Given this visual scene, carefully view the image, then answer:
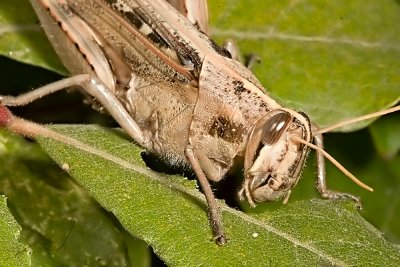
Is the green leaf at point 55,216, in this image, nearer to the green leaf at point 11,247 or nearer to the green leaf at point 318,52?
the green leaf at point 11,247

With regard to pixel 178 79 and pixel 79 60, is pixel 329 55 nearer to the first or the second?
pixel 178 79

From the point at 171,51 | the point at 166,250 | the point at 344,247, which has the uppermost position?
the point at 171,51

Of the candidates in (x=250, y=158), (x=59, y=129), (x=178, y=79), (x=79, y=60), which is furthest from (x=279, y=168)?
(x=79, y=60)

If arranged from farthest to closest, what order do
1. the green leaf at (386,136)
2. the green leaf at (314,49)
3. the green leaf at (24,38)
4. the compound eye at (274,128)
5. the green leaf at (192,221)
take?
1. the green leaf at (386,136)
2. the green leaf at (314,49)
3. the green leaf at (24,38)
4. the compound eye at (274,128)
5. the green leaf at (192,221)

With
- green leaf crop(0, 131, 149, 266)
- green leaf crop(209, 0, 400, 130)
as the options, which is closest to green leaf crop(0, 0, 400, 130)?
green leaf crop(209, 0, 400, 130)

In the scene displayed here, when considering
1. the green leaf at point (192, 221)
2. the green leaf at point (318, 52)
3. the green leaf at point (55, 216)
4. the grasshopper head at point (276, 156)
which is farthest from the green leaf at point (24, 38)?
the grasshopper head at point (276, 156)

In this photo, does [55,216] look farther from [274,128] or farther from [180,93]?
[274,128]

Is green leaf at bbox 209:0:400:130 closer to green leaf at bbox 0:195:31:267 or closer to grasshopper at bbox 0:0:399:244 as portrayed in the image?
grasshopper at bbox 0:0:399:244
